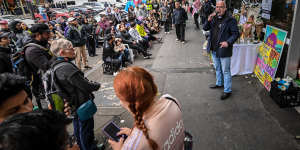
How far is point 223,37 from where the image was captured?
380 centimetres

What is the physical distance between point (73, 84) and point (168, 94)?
1214 mm

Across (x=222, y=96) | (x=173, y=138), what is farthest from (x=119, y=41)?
(x=173, y=138)

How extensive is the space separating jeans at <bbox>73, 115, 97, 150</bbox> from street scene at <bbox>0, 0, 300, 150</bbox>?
2cm

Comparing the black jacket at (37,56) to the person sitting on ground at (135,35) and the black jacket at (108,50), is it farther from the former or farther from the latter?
the person sitting on ground at (135,35)

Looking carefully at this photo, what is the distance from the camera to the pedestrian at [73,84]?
2.31m

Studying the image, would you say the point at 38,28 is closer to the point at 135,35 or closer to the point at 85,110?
the point at 85,110

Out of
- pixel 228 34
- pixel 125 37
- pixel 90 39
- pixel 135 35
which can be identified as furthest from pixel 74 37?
pixel 228 34

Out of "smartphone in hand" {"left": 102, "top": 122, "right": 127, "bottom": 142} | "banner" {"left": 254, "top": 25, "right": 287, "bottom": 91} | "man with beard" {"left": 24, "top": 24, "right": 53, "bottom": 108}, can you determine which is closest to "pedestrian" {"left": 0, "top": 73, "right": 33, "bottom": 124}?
"smartphone in hand" {"left": 102, "top": 122, "right": 127, "bottom": 142}

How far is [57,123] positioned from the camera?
35.0 inches

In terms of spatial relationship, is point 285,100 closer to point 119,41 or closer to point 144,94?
point 144,94

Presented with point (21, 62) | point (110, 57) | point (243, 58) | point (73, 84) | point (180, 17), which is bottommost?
point (110, 57)

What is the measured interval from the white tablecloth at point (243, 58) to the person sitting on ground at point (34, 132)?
4.84 metres

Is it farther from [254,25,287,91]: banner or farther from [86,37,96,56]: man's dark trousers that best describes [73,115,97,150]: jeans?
[86,37,96,56]: man's dark trousers

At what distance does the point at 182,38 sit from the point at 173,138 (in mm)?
8538
